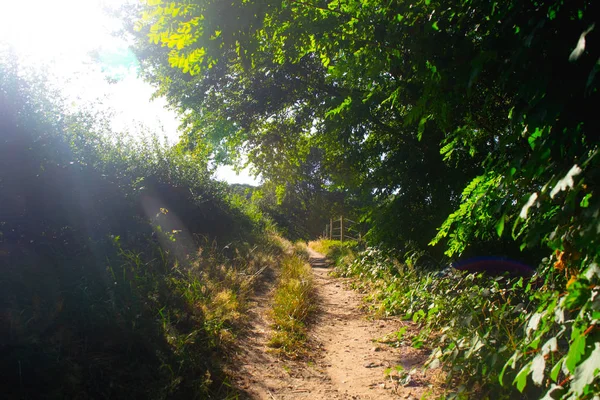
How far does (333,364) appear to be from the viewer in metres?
4.04

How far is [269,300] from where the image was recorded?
243 inches

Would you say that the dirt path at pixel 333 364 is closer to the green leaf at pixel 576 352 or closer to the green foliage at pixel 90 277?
the green foliage at pixel 90 277

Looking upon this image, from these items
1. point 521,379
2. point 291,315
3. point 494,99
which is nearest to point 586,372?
point 521,379

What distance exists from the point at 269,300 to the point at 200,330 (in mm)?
2298

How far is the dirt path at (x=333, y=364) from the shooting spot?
3318 millimetres

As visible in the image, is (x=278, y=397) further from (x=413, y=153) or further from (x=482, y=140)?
Result: (x=413, y=153)

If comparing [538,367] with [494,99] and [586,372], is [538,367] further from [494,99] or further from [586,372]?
[494,99]

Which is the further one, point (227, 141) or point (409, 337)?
point (227, 141)

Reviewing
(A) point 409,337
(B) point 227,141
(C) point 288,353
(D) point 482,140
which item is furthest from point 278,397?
(B) point 227,141

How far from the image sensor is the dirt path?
332 centimetres

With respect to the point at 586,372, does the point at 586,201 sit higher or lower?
higher

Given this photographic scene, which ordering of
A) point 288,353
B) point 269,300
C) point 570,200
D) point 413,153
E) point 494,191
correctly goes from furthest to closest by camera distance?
1. point 413,153
2. point 269,300
3. point 288,353
4. point 494,191
5. point 570,200

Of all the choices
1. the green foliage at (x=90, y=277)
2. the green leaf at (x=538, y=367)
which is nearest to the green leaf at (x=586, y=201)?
the green leaf at (x=538, y=367)

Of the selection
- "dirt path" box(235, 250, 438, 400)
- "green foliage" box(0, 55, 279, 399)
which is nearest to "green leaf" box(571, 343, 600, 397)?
"dirt path" box(235, 250, 438, 400)
